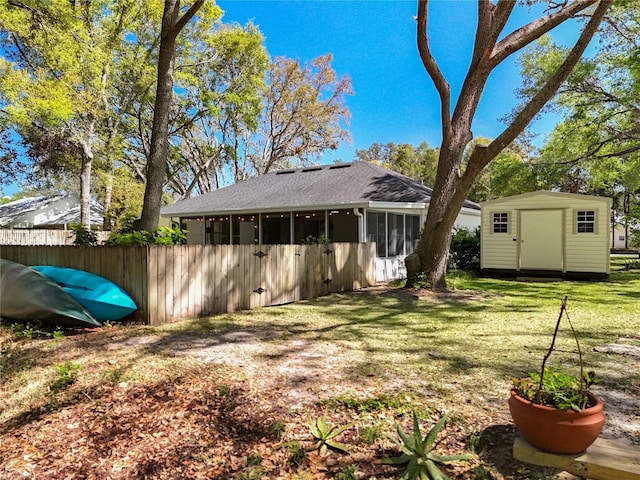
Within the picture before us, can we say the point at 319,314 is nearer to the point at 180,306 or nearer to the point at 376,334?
the point at 376,334

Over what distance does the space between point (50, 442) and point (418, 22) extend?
32.1 feet

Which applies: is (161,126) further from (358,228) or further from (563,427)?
(563,427)

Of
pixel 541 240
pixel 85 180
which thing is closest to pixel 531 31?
pixel 541 240

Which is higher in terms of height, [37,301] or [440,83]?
[440,83]

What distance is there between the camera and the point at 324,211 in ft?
44.0

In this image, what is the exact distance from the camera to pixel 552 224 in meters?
13.0

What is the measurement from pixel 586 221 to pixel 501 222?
244 centimetres

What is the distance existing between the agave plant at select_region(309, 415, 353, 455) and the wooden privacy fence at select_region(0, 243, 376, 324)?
13.2 ft

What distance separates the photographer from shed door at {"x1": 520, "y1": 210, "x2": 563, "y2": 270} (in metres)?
12.9

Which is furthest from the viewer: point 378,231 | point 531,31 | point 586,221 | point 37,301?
point 378,231

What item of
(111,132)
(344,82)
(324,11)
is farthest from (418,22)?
(344,82)

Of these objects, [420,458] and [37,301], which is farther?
[37,301]

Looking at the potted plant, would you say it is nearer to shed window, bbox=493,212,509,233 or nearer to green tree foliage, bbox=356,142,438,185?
shed window, bbox=493,212,509,233

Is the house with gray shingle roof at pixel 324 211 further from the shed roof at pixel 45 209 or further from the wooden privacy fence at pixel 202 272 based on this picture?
the shed roof at pixel 45 209
